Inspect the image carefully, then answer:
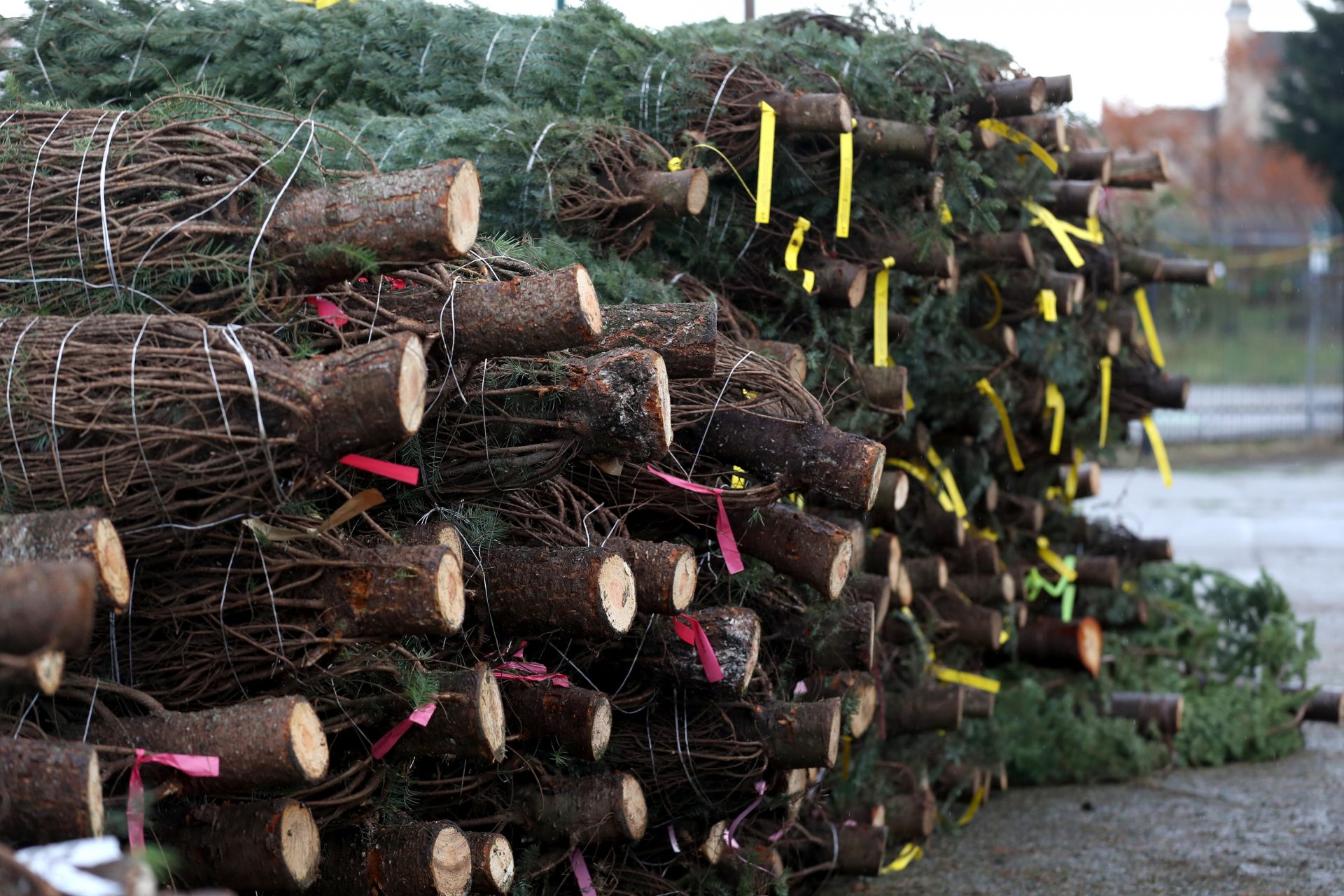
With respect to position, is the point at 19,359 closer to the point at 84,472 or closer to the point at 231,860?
the point at 84,472

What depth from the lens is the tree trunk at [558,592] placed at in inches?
118

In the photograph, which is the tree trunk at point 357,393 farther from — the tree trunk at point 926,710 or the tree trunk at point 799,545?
the tree trunk at point 926,710

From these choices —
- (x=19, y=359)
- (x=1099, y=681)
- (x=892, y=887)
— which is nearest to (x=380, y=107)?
(x=19, y=359)

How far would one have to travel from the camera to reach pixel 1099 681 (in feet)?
19.2

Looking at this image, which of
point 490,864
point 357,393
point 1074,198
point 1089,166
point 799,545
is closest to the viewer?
point 357,393

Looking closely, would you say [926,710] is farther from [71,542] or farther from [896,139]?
[71,542]

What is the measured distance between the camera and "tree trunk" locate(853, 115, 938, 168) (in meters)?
4.35

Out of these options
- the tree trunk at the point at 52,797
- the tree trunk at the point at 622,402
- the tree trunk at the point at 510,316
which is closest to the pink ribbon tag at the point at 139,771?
the tree trunk at the point at 52,797

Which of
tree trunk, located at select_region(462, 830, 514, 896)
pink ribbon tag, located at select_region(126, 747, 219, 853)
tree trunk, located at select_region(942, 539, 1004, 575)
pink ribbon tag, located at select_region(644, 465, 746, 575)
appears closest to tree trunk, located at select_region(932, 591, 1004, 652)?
tree trunk, located at select_region(942, 539, 1004, 575)

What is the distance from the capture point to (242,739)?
8.01 ft

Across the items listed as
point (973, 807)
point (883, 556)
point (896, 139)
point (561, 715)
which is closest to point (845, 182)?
point (896, 139)

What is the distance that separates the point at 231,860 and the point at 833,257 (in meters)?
2.78

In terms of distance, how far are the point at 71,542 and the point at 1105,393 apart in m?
4.76

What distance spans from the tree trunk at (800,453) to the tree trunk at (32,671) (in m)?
1.63
